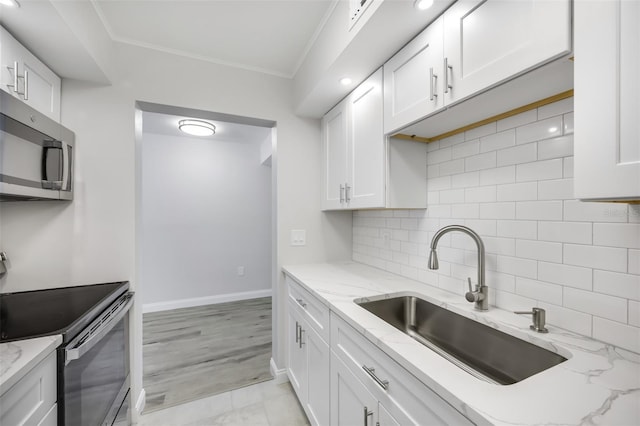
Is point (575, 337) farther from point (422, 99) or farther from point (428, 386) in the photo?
point (422, 99)

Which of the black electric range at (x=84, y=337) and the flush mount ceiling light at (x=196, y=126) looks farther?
the flush mount ceiling light at (x=196, y=126)

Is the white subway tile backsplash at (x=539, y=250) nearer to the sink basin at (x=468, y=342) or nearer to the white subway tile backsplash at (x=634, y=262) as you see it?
the white subway tile backsplash at (x=634, y=262)

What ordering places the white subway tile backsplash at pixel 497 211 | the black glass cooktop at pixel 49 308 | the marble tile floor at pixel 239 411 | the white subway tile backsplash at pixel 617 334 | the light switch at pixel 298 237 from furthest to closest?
1. the light switch at pixel 298 237
2. the marble tile floor at pixel 239 411
3. the black glass cooktop at pixel 49 308
4. the white subway tile backsplash at pixel 497 211
5. the white subway tile backsplash at pixel 617 334

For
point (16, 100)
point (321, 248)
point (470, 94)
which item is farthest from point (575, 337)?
point (16, 100)

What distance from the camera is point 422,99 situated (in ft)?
3.85

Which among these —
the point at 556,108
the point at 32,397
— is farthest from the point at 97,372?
the point at 556,108

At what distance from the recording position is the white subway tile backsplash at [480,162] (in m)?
1.22

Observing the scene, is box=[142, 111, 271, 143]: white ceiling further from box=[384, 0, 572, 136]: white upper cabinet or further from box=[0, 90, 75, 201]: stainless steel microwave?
box=[384, 0, 572, 136]: white upper cabinet

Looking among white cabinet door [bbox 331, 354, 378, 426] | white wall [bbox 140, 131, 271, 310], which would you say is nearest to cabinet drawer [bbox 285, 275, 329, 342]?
white cabinet door [bbox 331, 354, 378, 426]

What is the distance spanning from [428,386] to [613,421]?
0.36m

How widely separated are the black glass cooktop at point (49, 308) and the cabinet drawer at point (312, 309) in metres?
1.07

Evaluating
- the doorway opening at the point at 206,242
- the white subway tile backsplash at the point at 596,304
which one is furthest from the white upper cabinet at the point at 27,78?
the white subway tile backsplash at the point at 596,304

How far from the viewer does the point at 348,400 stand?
3.70ft

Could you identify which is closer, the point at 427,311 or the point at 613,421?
the point at 613,421
